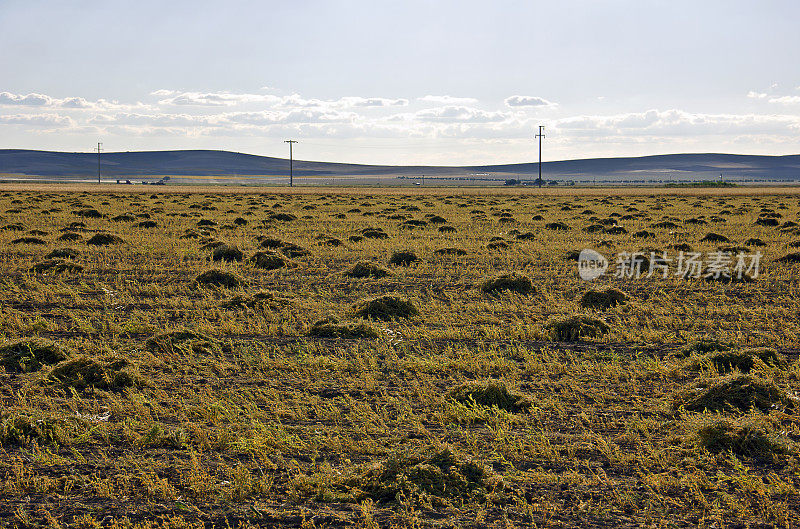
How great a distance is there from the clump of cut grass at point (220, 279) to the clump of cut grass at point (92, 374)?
832 centimetres

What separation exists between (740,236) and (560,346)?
76.0 ft

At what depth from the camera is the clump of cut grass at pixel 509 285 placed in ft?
58.7

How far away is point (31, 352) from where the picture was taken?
11.2m

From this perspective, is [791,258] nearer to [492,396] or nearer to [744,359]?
[744,359]

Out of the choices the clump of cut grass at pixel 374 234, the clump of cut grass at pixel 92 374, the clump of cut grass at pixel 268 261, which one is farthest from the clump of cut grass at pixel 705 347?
the clump of cut grass at pixel 374 234

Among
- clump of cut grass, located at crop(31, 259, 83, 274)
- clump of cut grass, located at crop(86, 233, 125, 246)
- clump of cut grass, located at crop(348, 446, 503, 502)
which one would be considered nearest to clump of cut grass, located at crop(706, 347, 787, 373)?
clump of cut grass, located at crop(348, 446, 503, 502)

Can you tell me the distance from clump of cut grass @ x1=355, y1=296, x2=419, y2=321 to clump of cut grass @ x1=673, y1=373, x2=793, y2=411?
6.54 meters

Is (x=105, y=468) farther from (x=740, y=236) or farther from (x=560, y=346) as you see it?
(x=740, y=236)

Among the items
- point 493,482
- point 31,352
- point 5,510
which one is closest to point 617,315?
point 493,482

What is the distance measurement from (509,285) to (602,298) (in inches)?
98.5

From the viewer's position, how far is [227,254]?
24.8m

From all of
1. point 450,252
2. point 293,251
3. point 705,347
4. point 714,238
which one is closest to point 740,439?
Result: point 705,347

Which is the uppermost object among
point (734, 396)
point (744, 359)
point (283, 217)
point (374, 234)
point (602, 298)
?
point (283, 217)

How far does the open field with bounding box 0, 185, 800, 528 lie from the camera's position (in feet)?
21.6
